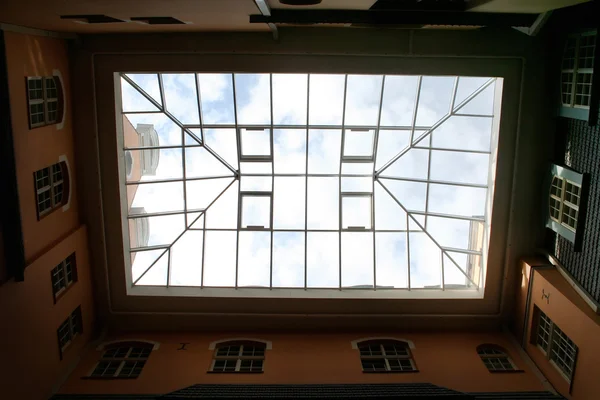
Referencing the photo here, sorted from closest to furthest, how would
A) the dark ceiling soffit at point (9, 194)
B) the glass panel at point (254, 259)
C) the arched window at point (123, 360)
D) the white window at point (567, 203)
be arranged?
1. the dark ceiling soffit at point (9, 194)
2. the white window at point (567, 203)
3. the arched window at point (123, 360)
4. the glass panel at point (254, 259)

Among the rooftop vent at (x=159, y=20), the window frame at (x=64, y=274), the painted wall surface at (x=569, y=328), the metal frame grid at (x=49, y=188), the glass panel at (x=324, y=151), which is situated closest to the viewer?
the painted wall surface at (x=569, y=328)

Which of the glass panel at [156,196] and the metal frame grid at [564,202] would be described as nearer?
the metal frame grid at [564,202]

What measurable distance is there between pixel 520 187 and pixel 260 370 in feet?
38.1

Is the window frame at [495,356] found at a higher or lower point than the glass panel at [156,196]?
lower

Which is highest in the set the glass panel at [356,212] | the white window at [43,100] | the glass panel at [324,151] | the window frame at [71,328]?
the white window at [43,100]

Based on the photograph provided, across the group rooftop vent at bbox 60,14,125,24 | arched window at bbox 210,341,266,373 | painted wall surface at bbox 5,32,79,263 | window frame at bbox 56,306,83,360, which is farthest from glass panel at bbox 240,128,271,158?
window frame at bbox 56,306,83,360

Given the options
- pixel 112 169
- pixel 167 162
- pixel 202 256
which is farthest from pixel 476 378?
pixel 112 169

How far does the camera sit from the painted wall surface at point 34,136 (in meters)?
14.3

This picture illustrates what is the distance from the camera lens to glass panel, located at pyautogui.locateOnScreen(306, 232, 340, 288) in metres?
20.6

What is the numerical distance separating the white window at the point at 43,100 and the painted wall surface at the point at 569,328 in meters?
17.6

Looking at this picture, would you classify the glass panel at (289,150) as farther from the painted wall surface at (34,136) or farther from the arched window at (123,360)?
the arched window at (123,360)

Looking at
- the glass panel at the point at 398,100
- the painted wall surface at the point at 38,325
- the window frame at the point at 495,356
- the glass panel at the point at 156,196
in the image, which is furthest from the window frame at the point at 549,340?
the painted wall surface at the point at 38,325

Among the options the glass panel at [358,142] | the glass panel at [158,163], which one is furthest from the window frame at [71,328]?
the glass panel at [358,142]

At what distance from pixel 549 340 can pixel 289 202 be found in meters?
10.6
